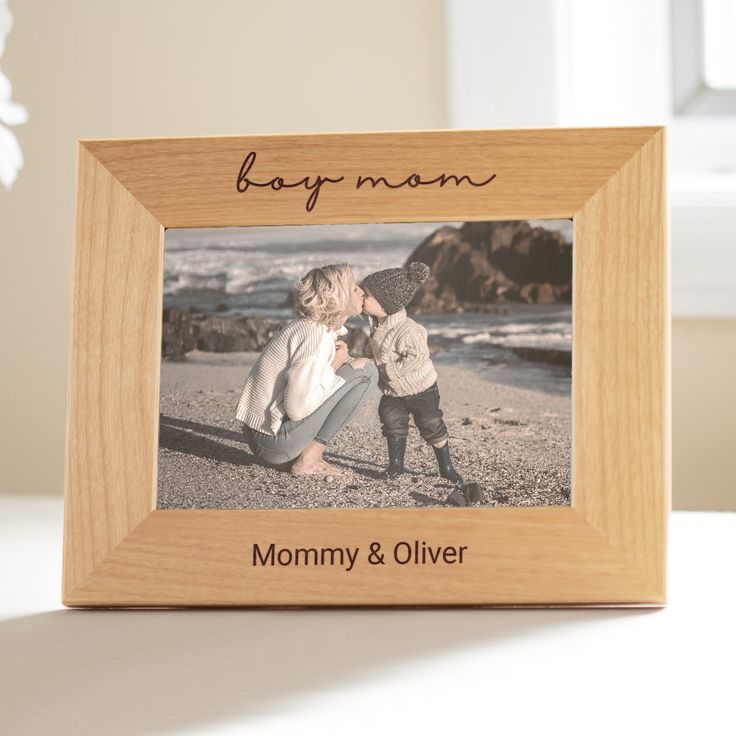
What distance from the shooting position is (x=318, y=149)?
493mm

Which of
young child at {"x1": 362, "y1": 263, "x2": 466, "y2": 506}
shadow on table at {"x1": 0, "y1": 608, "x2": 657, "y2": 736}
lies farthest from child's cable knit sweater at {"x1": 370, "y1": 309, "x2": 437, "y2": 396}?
shadow on table at {"x1": 0, "y1": 608, "x2": 657, "y2": 736}

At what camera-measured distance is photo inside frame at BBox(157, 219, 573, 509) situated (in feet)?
1.57

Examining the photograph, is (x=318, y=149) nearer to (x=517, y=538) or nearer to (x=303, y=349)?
(x=303, y=349)

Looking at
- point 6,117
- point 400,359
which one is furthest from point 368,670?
point 6,117

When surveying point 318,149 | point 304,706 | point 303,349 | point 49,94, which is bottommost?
point 304,706

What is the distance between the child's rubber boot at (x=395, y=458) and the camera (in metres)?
0.48

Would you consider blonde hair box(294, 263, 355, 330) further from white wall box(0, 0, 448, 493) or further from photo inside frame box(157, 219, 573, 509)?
white wall box(0, 0, 448, 493)

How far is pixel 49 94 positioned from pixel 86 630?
641 mm

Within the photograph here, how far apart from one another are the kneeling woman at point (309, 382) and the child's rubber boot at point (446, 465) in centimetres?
5

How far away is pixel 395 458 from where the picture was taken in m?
0.48

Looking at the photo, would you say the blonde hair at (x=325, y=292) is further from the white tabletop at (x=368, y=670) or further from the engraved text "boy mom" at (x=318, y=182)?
the white tabletop at (x=368, y=670)

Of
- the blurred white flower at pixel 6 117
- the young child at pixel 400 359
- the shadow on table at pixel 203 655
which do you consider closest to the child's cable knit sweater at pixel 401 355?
the young child at pixel 400 359

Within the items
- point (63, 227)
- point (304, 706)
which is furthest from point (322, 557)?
point (63, 227)

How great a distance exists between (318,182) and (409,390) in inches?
5.1
